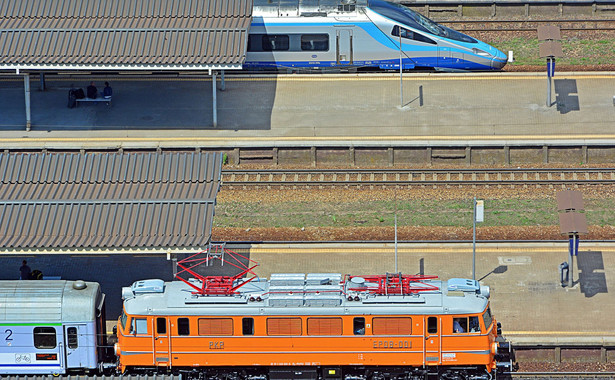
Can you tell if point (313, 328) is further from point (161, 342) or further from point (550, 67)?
point (550, 67)

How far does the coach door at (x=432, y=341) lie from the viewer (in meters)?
35.1

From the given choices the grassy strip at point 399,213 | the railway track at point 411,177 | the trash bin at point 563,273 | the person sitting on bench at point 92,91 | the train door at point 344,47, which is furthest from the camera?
the train door at point 344,47

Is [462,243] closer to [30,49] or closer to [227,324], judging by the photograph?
[227,324]

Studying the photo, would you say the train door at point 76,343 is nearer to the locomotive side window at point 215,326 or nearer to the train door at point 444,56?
the locomotive side window at point 215,326

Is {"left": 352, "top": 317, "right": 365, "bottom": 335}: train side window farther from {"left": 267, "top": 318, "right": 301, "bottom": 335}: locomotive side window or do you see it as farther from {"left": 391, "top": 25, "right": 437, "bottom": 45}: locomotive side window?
{"left": 391, "top": 25, "right": 437, "bottom": 45}: locomotive side window

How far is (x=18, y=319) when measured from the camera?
35.8 m

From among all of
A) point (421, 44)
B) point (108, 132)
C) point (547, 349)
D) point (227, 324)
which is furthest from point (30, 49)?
point (547, 349)

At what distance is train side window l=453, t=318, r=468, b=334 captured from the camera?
3503 cm

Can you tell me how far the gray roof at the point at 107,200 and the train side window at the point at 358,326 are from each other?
17.2ft

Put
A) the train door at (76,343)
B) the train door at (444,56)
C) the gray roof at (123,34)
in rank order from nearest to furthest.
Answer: the train door at (76,343) → the gray roof at (123,34) → the train door at (444,56)

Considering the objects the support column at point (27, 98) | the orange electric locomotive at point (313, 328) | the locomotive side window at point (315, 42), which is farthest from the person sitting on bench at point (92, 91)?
the orange electric locomotive at point (313, 328)

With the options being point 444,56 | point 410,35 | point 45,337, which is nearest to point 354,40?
point 410,35

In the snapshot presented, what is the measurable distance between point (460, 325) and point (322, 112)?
19.1m

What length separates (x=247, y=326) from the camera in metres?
35.3
